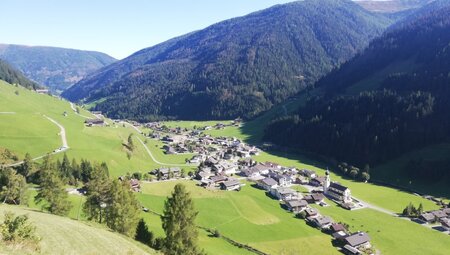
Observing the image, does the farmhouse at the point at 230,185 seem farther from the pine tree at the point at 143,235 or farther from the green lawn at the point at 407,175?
the pine tree at the point at 143,235

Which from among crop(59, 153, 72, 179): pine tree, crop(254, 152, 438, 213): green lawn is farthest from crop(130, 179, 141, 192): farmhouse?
crop(254, 152, 438, 213): green lawn

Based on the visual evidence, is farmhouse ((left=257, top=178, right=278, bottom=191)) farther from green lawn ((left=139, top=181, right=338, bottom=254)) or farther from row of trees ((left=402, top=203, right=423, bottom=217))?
row of trees ((left=402, top=203, right=423, bottom=217))

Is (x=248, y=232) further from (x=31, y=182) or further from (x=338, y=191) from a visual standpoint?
(x=31, y=182)

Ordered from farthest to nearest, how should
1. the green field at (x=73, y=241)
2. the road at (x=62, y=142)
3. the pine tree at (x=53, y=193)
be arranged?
the road at (x=62, y=142)
the pine tree at (x=53, y=193)
the green field at (x=73, y=241)

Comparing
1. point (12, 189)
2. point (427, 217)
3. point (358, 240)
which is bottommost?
point (427, 217)

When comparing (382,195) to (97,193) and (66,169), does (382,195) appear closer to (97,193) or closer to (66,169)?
(97,193)

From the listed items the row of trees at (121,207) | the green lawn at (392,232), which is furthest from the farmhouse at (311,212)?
the row of trees at (121,207)

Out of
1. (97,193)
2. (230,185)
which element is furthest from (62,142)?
(97,193)
